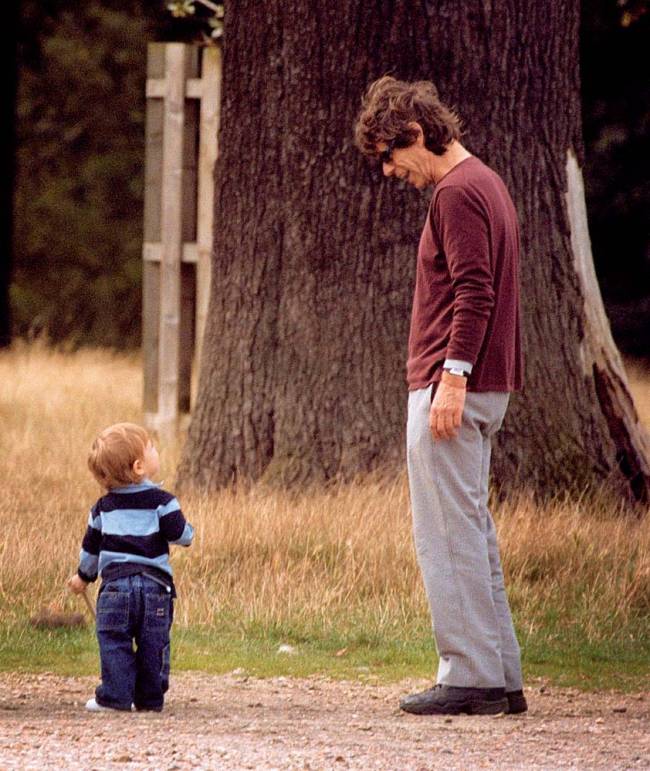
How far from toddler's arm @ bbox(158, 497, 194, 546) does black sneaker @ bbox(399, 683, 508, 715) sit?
939 mm

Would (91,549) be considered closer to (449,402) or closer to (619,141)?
(449,402)

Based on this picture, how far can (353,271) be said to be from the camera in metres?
7.97

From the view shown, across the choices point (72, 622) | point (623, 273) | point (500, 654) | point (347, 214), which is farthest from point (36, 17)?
point (500, 654)

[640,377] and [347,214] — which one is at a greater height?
[347,214]

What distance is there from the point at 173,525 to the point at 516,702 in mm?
1276

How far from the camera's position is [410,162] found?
16.8ft

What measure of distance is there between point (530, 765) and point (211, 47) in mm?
7352

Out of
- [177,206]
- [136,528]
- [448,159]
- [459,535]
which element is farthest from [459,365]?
[177,206]

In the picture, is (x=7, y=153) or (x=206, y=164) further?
(x=7, y=153)

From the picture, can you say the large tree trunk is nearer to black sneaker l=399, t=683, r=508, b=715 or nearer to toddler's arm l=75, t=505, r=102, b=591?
black sneaker l=399, t=683, r=508, b=715

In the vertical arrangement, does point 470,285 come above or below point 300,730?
above

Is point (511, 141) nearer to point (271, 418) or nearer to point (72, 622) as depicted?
point (271, 418)

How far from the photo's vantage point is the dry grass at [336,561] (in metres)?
6.52

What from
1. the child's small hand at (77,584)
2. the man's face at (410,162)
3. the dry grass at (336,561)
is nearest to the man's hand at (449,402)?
the man's face at (410,162)
